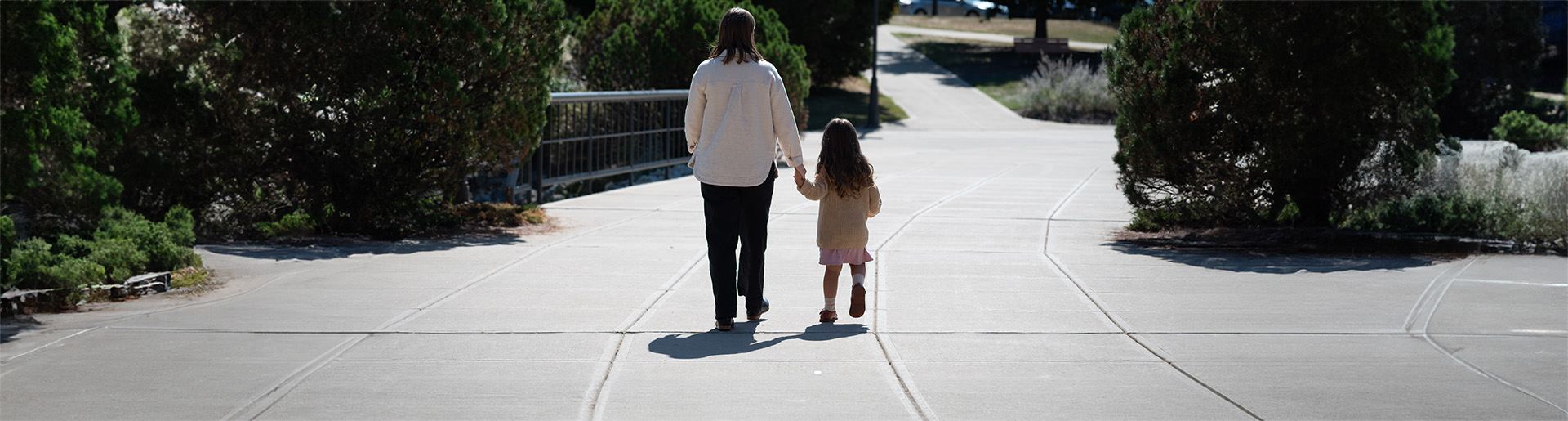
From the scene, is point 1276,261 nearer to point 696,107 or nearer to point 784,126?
point 784,126

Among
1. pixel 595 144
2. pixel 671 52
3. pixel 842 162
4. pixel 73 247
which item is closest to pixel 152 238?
pixel 73 247

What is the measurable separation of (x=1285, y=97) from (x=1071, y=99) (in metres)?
Answer: 27.2

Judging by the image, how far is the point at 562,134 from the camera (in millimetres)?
13977

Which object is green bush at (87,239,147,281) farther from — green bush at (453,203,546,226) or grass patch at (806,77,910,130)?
grass patch at (806,77,910,130)

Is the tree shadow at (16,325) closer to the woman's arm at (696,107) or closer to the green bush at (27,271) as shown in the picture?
the green bush at (27,271)

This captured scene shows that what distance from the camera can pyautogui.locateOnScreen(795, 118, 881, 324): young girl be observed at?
6.41 m

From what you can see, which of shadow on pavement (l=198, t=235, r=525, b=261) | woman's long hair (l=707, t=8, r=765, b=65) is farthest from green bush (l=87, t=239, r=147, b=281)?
woman's long hair (l=707, t=8, r=765, b=65)

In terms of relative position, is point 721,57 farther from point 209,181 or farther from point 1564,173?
point 1564,173

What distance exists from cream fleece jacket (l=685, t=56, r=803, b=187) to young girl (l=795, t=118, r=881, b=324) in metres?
0.29

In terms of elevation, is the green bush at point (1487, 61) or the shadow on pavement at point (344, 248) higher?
the green bush at point (1487, 61)

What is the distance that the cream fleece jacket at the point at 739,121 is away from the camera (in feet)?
20.0

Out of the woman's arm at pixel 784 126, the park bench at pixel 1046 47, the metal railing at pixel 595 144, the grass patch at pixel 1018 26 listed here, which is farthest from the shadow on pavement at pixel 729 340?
the grass patch at pixel 1018 26

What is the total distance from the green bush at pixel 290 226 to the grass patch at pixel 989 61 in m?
30.3

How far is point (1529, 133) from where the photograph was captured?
67.7 ft
